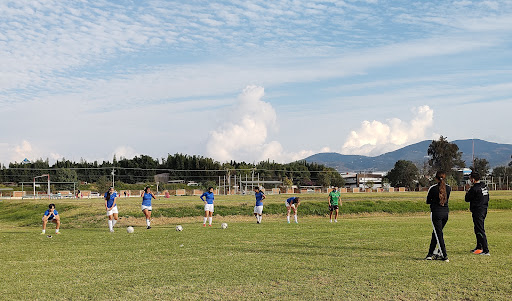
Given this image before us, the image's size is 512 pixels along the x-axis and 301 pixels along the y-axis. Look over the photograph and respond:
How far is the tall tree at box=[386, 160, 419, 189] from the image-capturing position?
15825cm

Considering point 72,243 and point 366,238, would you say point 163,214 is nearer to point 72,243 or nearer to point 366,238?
point 72,243

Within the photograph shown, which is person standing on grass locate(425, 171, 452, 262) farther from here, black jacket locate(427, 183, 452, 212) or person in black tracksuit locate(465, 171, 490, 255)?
person in black tracksuit locate(465, 171, 490, 255)

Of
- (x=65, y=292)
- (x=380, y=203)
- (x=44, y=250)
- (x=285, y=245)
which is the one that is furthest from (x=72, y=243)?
(x=380, y=203)

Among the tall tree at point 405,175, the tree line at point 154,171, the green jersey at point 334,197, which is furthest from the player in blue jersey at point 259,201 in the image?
the tall tree at point 405,175

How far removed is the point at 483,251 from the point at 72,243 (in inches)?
604

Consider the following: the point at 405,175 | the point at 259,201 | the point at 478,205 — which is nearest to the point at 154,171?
the point at 405,175

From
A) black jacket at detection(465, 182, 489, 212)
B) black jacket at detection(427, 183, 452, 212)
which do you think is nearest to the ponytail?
black jacket at detection(427, 183, 452, 212)

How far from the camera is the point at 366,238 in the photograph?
65.7 feet

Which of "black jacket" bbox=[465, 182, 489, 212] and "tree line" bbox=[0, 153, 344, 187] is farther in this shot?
"tree line" bbox=[0, 153, 344, 187]

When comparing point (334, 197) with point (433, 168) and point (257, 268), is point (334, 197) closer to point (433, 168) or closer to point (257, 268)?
point (257, 268)

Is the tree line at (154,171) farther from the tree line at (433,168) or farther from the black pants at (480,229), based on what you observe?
the black pants at (480,229)

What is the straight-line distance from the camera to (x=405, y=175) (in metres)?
→ 160

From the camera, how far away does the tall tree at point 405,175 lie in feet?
519

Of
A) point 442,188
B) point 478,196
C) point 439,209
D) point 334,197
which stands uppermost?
point 442,188
